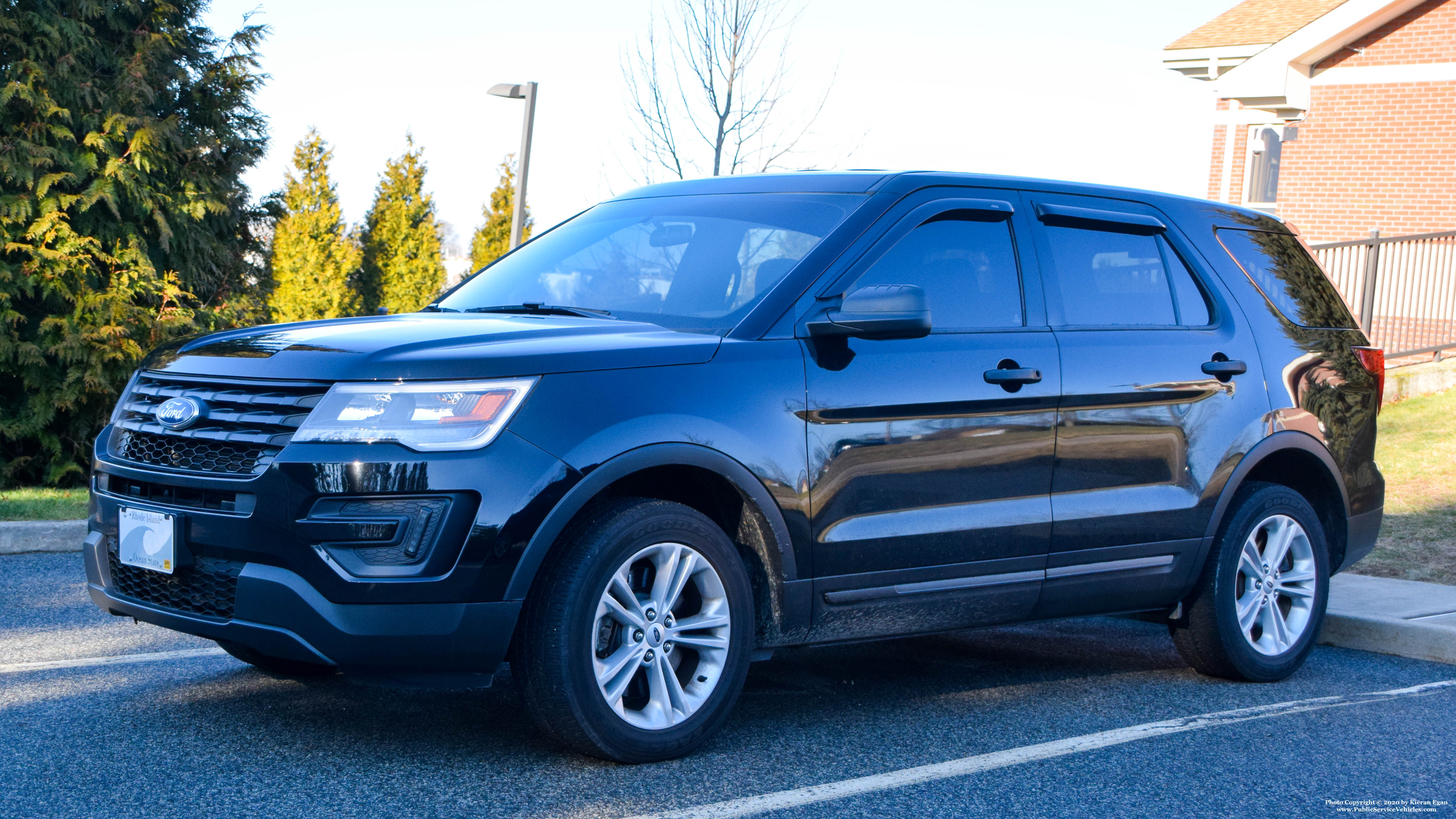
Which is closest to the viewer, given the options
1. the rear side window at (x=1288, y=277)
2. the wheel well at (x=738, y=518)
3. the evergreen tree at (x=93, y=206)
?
the wheel well at (x=738, y=518)

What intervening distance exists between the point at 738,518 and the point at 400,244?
22806mm

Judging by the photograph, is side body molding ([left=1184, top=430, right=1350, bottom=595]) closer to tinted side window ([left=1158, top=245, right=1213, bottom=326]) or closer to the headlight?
tinted side window ([left=1158, top=245, right=1213, bottom=326])

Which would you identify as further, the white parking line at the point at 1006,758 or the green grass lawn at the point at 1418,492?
the green grass lawn at the point at 1418,492

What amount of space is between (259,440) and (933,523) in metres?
2.18

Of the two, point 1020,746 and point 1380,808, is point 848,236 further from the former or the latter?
point 1380,808

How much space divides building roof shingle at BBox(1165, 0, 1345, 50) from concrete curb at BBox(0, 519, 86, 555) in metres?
17.6

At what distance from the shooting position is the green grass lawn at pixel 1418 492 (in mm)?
8062

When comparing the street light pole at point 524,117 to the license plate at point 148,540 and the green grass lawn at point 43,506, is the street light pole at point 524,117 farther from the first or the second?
the license plate at point 148,540

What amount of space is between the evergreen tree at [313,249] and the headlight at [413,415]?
68.3 ft

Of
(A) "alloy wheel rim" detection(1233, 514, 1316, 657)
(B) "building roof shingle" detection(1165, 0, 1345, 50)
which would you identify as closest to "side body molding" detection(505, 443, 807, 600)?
(A) "alloy wheel rim" detection(1233, 514, 1316, 657)

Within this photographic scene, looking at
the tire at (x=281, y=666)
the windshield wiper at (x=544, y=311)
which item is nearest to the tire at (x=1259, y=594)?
the windshield wiper at (x=544, y=311)

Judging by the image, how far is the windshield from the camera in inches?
183

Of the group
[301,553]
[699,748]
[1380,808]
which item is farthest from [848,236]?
[1380,808]

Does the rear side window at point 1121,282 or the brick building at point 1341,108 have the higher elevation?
the brick building at point 1341,108
